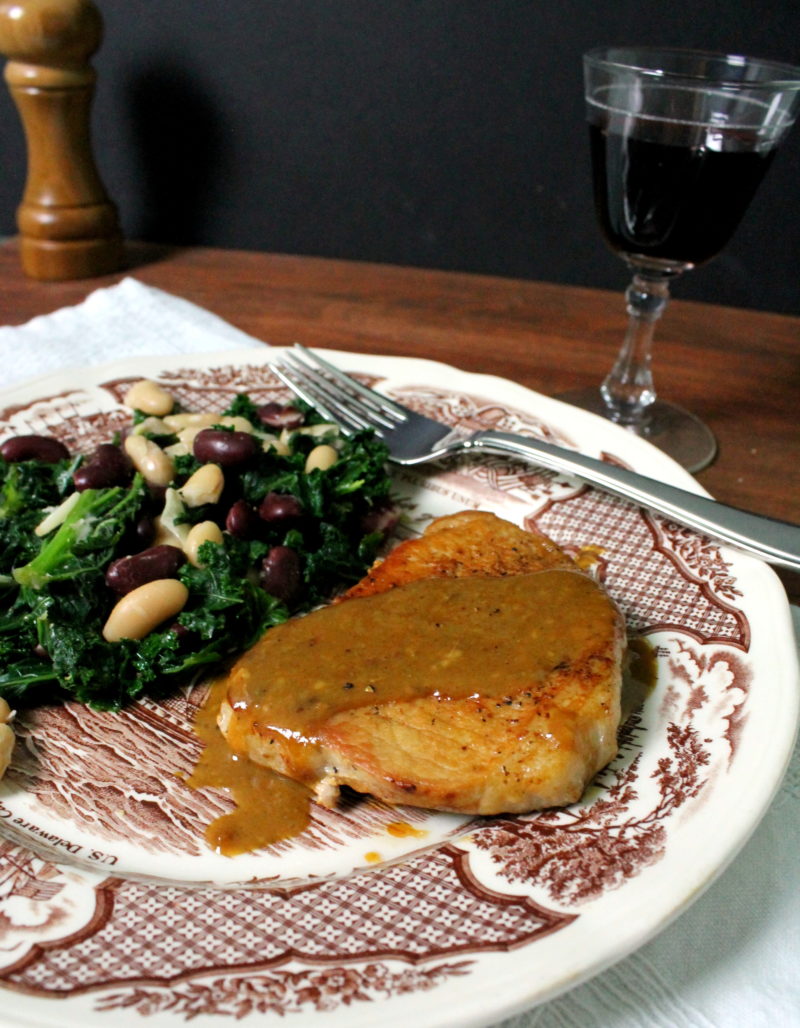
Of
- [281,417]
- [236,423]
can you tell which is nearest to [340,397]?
[281,417]

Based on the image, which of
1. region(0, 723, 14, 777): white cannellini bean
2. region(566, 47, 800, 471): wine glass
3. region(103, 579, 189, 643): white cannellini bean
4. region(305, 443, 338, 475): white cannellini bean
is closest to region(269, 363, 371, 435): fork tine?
region(305, 443, 338, 475): white cannellini bean

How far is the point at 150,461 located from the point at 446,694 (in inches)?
43.6

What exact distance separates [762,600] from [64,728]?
1521 millimetres

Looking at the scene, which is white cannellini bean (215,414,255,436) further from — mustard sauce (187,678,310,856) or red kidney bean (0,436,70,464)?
mustard sauce (187,678,310,856)

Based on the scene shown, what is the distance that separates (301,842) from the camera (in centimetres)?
179

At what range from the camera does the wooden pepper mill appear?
12.3ft

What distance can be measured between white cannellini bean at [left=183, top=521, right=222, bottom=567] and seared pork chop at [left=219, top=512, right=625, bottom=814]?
1.26 ft

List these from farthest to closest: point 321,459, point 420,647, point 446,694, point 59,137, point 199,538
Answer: point 59,137, point 321,459, point 199,538, point 420,647, point 446,694

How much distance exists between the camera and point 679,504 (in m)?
2.38

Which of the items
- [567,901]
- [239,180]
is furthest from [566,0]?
[567,901]

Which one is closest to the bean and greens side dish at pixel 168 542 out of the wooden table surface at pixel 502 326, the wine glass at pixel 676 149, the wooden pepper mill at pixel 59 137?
the wine glass at pixel 676 149

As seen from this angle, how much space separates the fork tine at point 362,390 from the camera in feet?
9.79

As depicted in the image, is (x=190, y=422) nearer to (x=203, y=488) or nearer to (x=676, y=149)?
(x=203, y=488)

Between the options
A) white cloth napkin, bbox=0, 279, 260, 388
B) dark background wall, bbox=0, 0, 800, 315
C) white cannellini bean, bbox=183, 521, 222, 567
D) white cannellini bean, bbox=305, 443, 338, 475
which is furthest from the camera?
dark background wall, bbox=0, 0, 800, 315
